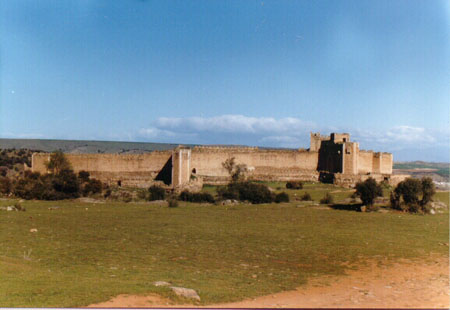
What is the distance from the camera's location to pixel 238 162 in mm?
39875

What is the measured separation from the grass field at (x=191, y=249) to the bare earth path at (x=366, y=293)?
332mm

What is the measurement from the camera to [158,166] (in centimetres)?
3781

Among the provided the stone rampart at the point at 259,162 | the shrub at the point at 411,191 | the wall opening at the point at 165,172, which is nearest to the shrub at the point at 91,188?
the wall opening at the point at 165,172

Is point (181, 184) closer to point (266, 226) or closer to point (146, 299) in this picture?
point (266, 226)

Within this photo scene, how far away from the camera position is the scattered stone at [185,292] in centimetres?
669

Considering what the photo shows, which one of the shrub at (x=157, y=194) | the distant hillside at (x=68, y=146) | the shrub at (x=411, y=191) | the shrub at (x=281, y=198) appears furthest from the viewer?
the distant hillside at (x=68, y=146)

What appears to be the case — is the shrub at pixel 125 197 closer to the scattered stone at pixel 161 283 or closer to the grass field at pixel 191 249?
the grass field at pixel 191 249

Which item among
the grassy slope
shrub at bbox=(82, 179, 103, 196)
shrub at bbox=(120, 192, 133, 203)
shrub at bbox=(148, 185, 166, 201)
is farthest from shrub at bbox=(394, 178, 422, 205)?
the grassy slope

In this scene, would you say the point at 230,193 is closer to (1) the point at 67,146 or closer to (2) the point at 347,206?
(2) the point at 347,206

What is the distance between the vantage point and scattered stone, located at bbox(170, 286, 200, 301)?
669cm

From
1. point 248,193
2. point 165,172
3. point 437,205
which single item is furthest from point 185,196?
point 165,172

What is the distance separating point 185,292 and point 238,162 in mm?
33152

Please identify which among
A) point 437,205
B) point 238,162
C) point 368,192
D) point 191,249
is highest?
point 238,162

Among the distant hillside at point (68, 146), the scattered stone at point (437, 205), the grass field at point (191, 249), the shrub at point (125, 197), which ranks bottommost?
the shrub at point (125, 197)
